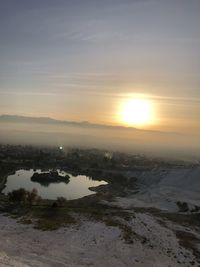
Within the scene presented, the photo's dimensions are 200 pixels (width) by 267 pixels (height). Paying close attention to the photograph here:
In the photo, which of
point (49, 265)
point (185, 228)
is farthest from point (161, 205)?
point (49, 265)

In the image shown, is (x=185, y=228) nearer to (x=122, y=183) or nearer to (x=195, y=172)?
(x=195, y=172)

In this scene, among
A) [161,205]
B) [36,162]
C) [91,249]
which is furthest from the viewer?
[36,162]

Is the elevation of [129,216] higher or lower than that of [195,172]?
lower

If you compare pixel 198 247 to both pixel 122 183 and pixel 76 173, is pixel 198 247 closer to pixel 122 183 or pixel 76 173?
pixel 122 183

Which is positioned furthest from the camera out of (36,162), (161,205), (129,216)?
(36,162)

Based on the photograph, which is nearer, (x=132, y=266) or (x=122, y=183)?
(x=132, y=266)

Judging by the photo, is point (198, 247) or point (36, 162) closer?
point (198, 247)

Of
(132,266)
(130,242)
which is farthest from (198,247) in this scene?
(132,266)

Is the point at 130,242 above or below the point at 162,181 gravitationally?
below

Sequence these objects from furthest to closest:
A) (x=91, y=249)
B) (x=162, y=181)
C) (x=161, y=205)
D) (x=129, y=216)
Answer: (x=162, y=181), (x=161, y=205), (x=129, y=216), (x=91, y=249)
